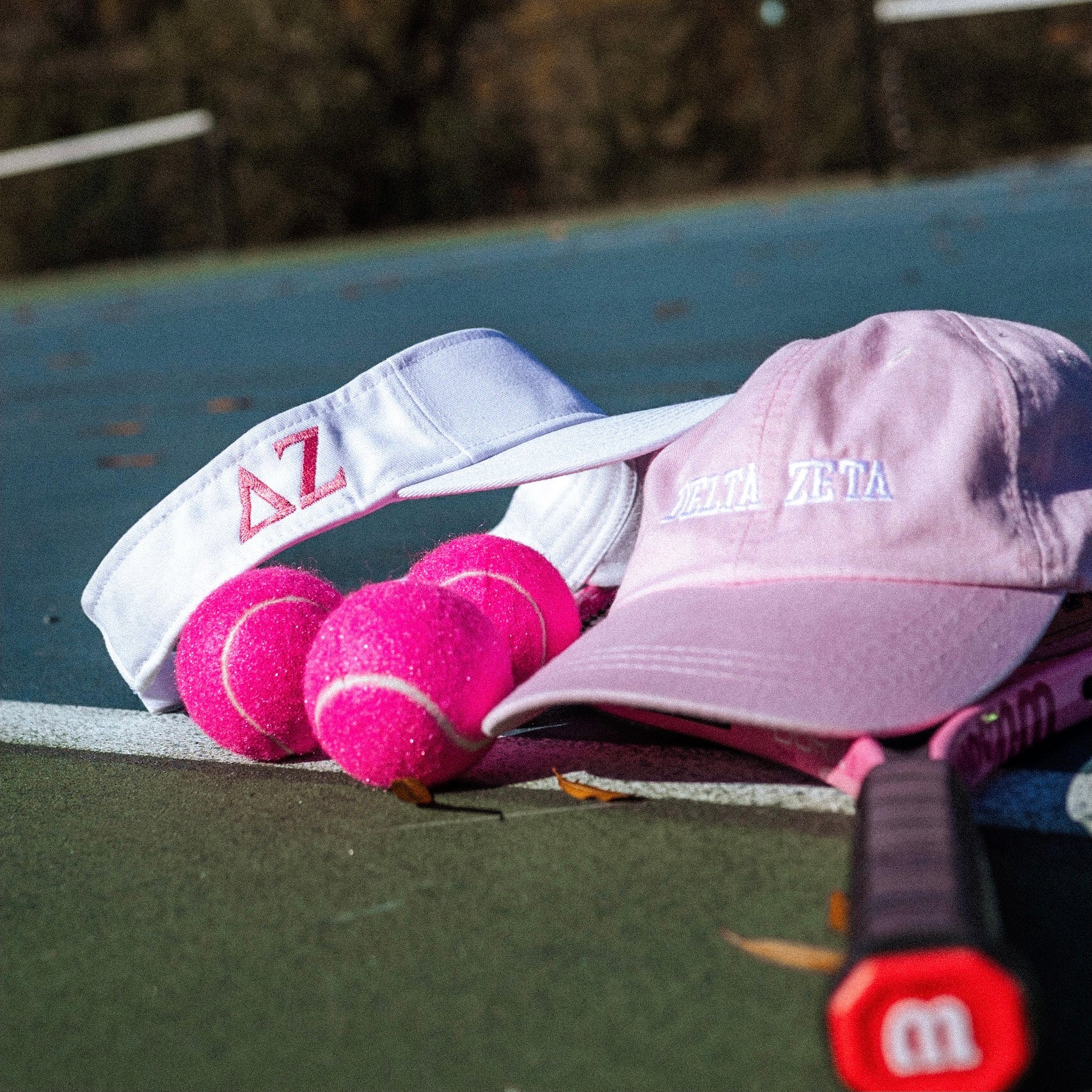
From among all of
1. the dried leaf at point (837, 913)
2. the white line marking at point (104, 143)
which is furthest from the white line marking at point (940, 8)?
the dried leaf at point (837, 913)

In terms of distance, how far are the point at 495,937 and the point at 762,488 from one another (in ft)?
2.50

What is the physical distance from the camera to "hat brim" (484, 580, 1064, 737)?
188 centimetres

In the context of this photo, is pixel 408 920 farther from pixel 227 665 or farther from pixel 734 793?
pixel 227 665

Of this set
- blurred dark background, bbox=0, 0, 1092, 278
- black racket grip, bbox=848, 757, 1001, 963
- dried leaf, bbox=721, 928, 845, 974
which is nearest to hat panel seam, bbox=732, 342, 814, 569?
black racket grip, bbox=848, 757, 1001, 963

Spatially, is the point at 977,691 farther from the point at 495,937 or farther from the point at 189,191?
the point at 189,191

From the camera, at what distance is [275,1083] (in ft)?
5.26

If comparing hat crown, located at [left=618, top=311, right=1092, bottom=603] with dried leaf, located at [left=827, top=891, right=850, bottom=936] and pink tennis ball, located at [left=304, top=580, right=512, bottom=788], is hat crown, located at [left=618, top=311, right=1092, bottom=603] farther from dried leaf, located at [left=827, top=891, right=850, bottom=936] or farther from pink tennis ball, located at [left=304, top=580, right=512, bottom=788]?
dried leaf, located at [left=827, top=891, right=850, bottom=936]

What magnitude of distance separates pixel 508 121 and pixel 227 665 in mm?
22722

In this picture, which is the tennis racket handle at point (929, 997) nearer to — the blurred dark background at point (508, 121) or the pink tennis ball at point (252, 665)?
the pink tennis ball at point (252, 665)

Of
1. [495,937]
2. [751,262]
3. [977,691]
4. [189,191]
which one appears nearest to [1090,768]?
[977,691]

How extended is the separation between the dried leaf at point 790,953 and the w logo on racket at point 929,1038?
0.30 m

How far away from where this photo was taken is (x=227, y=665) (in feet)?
8.10

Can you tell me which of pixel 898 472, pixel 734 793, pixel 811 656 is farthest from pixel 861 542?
pixel 734 793

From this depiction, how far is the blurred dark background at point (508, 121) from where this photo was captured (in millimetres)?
21172
